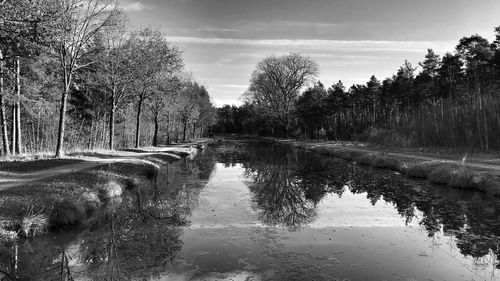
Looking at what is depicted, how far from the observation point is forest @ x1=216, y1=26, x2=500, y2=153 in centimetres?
3266

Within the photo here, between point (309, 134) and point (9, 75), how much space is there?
68.4 m

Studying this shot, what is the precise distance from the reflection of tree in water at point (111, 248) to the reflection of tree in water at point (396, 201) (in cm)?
400

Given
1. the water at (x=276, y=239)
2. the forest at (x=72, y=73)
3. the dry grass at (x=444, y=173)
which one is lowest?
the water at (x=276, y=239)

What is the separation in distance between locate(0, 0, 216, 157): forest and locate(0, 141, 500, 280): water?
7598mm

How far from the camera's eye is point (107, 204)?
49.4 ft

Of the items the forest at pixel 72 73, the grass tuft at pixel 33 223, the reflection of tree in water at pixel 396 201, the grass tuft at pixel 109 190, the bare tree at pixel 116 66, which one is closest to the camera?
the grass tuft at pixel 33 223

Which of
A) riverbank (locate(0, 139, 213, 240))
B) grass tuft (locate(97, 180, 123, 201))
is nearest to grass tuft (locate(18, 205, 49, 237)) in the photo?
riverbank (locate(0, 139, 213, 240))

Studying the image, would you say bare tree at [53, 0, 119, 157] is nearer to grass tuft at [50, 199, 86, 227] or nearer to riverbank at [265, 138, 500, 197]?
grass tuft at [50, 199, 86, 227]

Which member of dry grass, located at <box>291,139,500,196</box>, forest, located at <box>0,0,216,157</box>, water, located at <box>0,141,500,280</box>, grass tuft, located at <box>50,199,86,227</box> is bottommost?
water, located at <box>0,141,500,280</box>

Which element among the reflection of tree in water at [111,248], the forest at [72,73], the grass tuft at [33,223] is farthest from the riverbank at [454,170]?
the forest at [72,73]

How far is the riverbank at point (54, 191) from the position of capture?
10.5 metres

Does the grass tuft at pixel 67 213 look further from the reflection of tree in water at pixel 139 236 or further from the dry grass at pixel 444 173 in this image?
the dry grass at pixel 444 173

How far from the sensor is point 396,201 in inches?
676

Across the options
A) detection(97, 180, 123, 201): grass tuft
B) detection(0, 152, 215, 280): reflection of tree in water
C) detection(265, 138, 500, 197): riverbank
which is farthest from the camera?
detection(265, 138, 500, 197): riverbank
